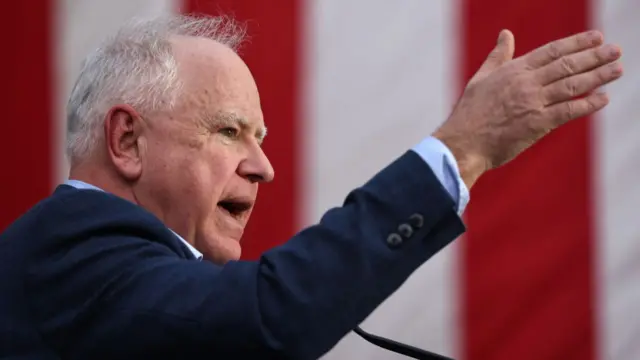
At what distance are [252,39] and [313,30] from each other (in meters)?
0.14

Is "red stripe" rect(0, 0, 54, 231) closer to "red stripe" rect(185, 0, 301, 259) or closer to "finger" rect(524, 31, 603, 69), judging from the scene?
"red stripe" rect(185, 0, 301, 259)

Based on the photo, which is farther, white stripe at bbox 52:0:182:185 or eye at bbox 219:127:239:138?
white stripe at bbox 52:0:182:185

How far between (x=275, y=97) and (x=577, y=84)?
129 centimetres

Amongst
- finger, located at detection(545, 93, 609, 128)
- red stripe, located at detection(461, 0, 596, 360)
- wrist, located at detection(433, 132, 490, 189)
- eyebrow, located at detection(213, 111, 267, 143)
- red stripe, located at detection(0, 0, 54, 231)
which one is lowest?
red stripe, located at detection(461, 0, 596, 360)

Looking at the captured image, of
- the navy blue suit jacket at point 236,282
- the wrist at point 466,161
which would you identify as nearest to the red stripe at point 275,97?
the navy blue suit jacket at point 236,282

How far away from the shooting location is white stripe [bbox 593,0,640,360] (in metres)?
2.04

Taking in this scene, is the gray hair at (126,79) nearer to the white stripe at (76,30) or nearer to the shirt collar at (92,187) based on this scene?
the shirt collar at (92,187)

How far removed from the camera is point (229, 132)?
3.87 feet

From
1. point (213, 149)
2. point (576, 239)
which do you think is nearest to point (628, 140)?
point (576, 239)

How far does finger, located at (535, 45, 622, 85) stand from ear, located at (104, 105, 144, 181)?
0.50 metres

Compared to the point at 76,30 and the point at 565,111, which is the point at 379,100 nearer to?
the point at 76,30

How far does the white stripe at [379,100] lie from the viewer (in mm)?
2059

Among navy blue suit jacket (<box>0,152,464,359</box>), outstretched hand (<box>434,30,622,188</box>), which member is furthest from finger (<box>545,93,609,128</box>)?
navy blue suit jacket (<box>0,152,464,359</box>)

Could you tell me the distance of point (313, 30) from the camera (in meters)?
2.15
